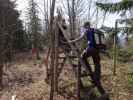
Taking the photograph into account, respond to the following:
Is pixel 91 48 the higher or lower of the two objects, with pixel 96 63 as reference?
higher

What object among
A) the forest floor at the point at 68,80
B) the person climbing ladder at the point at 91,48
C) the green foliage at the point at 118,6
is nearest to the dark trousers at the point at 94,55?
the person climbing ladder at the point at 91,48

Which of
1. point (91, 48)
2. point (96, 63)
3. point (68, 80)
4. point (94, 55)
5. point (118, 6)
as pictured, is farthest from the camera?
point (68, 80)

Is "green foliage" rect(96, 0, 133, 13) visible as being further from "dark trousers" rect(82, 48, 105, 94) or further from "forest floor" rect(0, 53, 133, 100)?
"forest floor" rect(0, 53, 133, 100)

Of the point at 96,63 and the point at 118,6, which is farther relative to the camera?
the point at 118,6

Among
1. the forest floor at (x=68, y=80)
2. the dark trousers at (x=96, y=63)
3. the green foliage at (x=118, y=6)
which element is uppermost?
the green foliage at (x=118, y=6)

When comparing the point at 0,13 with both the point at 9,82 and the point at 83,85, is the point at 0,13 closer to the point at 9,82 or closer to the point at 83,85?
the point at 9,82

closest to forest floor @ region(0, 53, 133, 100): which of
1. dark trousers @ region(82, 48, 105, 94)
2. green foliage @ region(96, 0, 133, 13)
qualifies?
dark trousers @ region(82, 48, 105, 94)

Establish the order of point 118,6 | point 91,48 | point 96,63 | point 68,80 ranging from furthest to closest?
point 68,80
point 118,6
point 96,63
point 91,48

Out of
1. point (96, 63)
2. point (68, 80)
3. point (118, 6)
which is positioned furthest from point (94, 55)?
point (68, 80)

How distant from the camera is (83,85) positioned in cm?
1134

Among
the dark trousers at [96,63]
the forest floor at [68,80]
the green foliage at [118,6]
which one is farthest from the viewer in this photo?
the forest floor at [68,80]

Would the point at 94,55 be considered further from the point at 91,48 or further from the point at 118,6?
the point at 118,6

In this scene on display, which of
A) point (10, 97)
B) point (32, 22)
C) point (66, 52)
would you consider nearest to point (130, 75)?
point (66, 52)

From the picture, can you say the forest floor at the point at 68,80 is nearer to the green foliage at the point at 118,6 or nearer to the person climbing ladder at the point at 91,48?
the person climbing ladder at the point at 91,48
